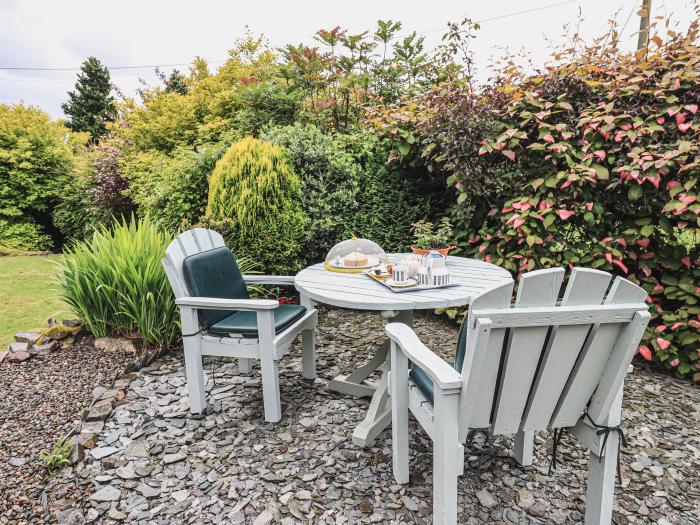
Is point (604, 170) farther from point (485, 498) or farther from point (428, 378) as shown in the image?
point (485, 498)

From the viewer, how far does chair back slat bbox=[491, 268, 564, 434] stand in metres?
1.13

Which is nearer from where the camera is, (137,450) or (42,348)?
(137,450)

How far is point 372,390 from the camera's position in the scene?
2.43 metres

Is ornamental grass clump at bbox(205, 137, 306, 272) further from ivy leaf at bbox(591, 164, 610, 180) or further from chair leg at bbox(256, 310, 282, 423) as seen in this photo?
ivy leaf at bbox(591, 164, 610, 180)

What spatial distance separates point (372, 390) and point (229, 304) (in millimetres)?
1003

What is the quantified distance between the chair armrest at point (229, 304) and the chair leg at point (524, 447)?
132 centimetres

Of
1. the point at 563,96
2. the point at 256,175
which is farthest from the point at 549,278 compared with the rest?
the point at 256,175

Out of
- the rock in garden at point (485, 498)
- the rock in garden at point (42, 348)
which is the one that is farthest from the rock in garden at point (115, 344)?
the rock in garden at point (485, 498)

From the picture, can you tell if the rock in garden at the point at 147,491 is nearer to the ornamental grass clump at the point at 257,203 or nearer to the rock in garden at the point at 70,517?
the rock in garden at the point at 70,517

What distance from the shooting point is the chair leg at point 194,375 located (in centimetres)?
223

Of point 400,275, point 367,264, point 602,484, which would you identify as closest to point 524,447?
point 602,484

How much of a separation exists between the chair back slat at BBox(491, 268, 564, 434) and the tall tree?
22658 millimetres

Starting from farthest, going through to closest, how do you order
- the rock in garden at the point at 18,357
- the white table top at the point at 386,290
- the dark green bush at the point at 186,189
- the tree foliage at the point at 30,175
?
the tree foliage at the point at 30,175
the dark green bush at the point at 186,189
the rock in garden at the point at 18,357
the white table top at the point at 386,290

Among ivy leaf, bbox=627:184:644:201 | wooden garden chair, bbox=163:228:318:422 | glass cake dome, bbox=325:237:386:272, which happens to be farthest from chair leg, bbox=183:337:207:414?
ivy leaf, bbox=627:184:644:201
